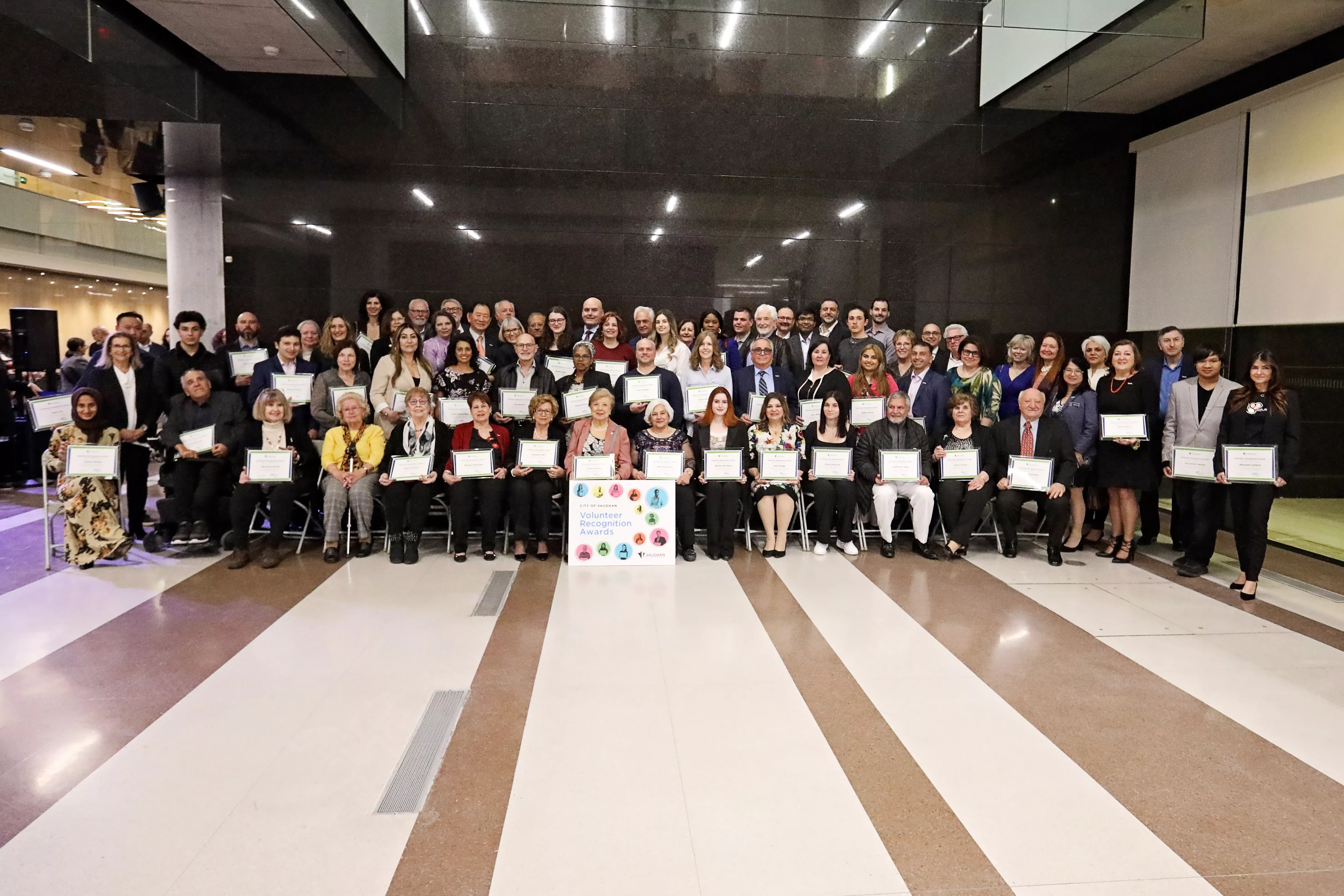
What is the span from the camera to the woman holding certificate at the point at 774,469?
5816 mm

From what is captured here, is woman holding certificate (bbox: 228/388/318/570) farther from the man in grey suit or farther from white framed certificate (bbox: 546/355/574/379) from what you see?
the man in grey suit

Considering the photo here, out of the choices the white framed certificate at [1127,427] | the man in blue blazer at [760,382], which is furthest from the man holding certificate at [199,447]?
the white framed certificate at [1127,427]

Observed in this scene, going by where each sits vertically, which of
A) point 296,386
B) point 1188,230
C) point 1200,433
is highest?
point 1188,230

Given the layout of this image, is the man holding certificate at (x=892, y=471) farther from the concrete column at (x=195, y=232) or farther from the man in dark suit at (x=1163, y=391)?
the concrete column at (x=195, y=232)

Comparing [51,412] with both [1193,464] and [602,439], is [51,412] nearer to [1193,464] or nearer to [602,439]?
[602,439]

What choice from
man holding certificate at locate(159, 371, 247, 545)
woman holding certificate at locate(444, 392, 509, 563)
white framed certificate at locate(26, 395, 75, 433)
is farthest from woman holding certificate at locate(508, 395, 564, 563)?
white framed certificate at locate(26, 395, 75, 433)

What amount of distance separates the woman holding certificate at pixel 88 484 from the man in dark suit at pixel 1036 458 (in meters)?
6.50

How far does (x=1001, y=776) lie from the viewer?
2.79 meters

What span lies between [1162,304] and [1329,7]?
3054mm

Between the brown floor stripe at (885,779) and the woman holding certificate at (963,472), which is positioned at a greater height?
the woman holding certificate at (963,472)

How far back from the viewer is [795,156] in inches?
322

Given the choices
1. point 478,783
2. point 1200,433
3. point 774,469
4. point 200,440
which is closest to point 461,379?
point 200,440

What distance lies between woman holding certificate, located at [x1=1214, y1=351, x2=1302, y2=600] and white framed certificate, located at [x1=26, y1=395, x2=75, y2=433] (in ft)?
26.6

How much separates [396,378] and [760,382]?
2982 millimetres
